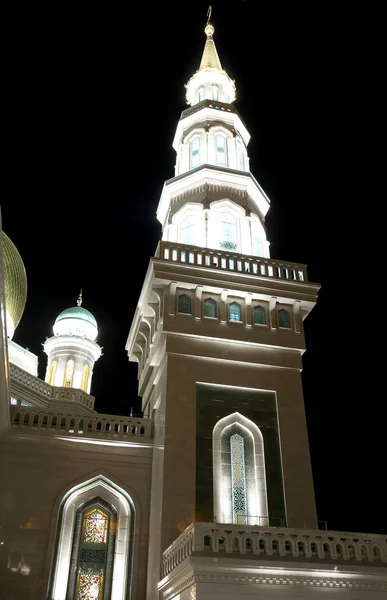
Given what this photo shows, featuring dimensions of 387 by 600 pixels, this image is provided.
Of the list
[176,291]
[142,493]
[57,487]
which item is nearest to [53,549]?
[57,487]

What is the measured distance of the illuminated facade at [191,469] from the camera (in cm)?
1062

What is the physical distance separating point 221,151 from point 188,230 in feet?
14.5

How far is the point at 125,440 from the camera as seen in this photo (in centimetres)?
1570

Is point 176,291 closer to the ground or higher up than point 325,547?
higher up

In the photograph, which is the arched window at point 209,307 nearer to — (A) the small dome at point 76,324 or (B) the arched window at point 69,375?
(B) the arched window at point 69,375

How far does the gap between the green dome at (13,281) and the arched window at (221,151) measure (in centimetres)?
861

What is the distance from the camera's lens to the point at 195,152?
2300 centimetres

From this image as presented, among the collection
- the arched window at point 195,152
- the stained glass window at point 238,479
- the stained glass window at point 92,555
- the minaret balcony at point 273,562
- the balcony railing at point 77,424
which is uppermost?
the arched window at point 195,152

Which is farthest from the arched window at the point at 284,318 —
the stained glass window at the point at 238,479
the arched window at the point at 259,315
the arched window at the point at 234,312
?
the stained glass window at the point at 238,479

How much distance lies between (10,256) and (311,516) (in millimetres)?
15338

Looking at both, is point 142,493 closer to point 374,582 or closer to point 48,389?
point 374,582

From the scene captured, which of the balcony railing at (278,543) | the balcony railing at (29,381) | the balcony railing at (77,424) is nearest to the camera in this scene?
the balcony railing at (278,543)

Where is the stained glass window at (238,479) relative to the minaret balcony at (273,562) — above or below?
above

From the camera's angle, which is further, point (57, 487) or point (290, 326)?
point (290, 326)
